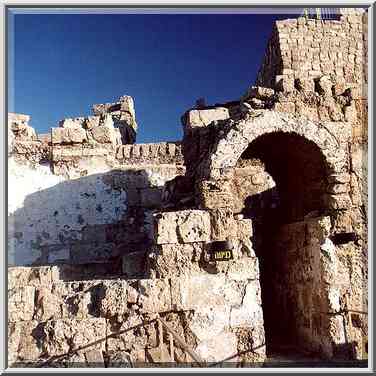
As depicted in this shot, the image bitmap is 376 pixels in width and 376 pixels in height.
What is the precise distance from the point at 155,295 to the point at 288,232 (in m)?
3.16

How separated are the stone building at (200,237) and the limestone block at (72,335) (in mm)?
12

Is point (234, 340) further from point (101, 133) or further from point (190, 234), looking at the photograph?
point (101, 133)

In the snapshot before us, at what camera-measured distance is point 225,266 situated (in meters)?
6.43

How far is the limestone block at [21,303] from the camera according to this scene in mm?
6219

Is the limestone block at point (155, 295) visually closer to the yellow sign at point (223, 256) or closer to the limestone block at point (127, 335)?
the limestone block at point (127, 335)

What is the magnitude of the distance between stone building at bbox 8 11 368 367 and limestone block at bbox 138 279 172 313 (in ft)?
0.04

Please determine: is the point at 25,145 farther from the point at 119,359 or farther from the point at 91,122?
the point at 119,359

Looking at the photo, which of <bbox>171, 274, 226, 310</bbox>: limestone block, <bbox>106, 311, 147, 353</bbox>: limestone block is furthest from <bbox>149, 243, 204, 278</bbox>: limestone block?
<bbox>106, 311, 147, 353</bbox>: limestone block

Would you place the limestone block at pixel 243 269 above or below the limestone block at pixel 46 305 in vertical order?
above

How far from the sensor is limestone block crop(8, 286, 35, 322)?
622cm

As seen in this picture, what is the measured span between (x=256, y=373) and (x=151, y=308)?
165 cm

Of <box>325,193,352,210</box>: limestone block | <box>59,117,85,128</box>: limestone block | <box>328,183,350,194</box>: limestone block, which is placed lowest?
<box>325,193,352,210</box>: limestone block

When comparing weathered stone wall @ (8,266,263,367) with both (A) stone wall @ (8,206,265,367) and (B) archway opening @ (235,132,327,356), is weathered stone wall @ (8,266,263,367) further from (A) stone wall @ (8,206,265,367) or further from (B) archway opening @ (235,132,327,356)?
(B) archway opening @ (235,132,327,356)

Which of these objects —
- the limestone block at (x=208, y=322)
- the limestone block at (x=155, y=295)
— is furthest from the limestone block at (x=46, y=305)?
the limestone block at (x=208, y=322)
